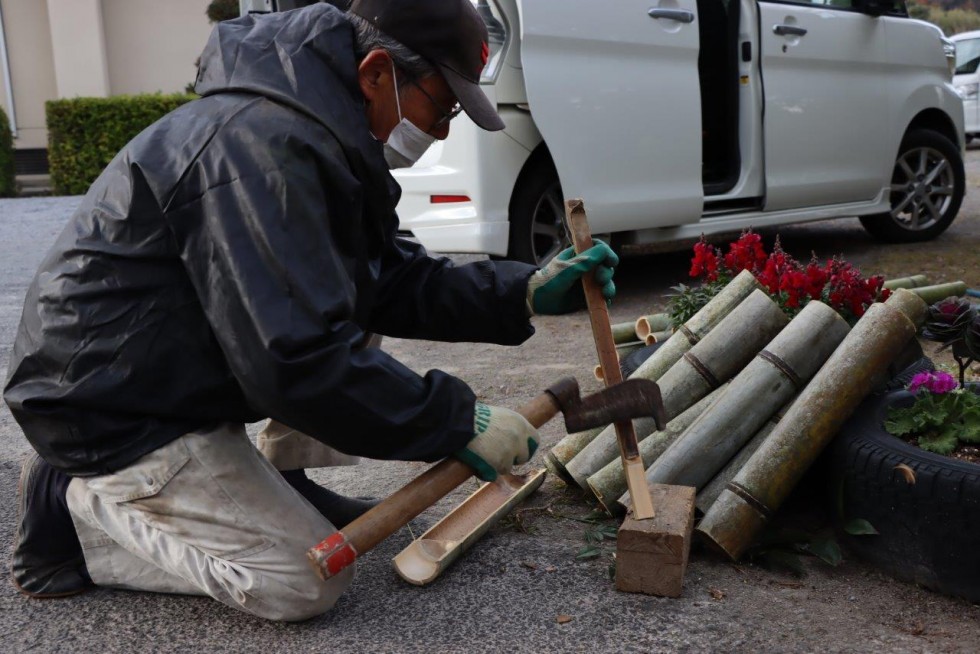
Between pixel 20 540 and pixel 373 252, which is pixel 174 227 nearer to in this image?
pixel 373 252

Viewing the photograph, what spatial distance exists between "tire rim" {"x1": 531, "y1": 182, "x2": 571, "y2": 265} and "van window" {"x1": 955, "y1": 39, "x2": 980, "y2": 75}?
553 inches

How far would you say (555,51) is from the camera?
548 centimetres

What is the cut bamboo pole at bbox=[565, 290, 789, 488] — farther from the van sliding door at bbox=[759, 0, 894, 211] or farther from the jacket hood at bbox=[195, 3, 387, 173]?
the van sliding door at bbox=[759, 0, 894, 211]

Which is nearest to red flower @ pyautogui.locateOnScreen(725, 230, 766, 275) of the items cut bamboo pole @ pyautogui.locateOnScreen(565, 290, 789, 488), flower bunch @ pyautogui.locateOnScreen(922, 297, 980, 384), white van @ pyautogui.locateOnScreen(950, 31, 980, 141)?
cut bamboo pole @ pyautogui.locateOnScreen(565, 290, 789, 488)

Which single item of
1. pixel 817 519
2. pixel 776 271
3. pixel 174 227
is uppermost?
pixel 174 227

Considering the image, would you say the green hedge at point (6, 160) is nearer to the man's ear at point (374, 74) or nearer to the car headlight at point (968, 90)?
the man's ear at point (374, 74)

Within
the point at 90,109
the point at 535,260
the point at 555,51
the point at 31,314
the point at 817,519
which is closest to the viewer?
the point at 31,314

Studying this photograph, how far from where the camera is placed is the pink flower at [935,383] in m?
2.82

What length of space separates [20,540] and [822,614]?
217 centimetres

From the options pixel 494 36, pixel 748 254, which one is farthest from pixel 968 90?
pixel 748 254

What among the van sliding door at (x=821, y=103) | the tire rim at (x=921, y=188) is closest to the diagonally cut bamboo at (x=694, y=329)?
the van sliding door at (x=821, y=103)

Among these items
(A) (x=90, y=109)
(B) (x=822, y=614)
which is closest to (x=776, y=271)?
(B) (x=822, y=614)

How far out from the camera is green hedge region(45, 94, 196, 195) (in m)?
14.5

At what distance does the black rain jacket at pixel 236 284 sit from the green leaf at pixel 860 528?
1.14 metres
